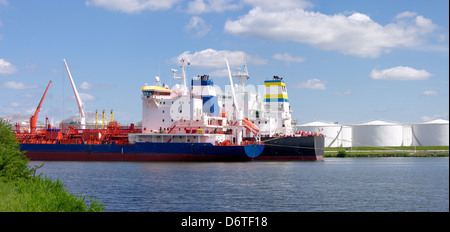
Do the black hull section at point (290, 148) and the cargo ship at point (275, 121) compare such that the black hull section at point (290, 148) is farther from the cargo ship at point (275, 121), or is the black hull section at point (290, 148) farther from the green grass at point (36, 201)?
the green grass at point (36, 201)

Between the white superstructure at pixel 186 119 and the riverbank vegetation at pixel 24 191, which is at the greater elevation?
the white superstructure at pixel 186 119

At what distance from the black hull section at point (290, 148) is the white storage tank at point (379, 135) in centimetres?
3024

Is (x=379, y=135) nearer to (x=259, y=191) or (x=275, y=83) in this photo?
(x=275, y=83)

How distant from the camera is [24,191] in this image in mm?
15406

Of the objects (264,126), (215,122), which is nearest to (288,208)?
(215,122)

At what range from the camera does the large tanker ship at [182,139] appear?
47.6 metres

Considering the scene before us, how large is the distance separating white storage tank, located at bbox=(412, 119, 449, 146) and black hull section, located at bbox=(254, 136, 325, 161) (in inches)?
1284

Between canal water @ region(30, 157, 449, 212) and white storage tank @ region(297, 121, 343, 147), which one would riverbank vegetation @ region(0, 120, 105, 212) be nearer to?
canal water @ region(30, 157, 449, 212)

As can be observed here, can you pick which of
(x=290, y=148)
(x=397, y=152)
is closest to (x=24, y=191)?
(x=290, y=148)

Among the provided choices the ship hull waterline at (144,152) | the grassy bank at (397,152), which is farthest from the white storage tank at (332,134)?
the ship hull waterline at (144,152)

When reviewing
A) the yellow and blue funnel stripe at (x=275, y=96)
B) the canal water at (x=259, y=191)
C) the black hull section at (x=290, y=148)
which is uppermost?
the yellow and blue funnel stripe at (x=275, y=96)

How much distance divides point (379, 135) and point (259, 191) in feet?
190

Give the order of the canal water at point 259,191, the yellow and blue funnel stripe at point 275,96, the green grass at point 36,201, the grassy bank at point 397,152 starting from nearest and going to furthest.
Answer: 1. the green grass at point 36,201
2. the canal water at point 259,191
3. the yellow and blue funnel stripe at point 275,96
4. the grassy bank at point 397,152
